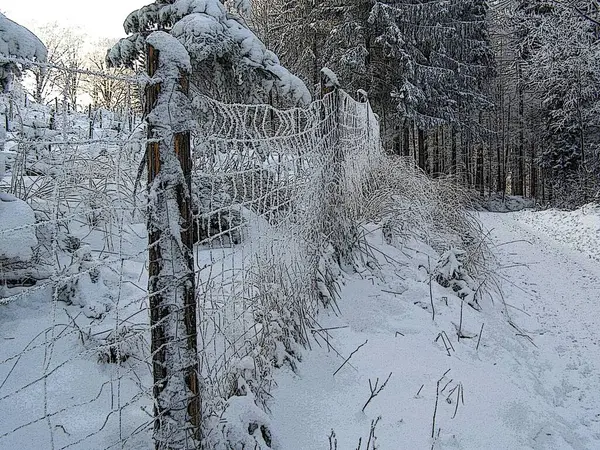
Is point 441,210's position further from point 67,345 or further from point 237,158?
point 67,345

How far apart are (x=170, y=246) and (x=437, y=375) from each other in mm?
1907

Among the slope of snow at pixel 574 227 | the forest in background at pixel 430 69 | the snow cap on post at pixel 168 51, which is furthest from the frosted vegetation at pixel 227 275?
the forest in background at pixel 430 69

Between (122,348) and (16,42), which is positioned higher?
(16,42)

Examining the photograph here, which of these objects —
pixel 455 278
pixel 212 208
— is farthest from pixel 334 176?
pixel 212 208

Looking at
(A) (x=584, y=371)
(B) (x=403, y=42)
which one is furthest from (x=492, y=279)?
(B) (x=403, y=42)

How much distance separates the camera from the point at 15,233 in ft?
8.19

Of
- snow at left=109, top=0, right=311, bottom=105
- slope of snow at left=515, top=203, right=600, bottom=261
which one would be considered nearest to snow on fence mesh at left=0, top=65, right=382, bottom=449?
snow at left=109, top=0, right=311, bottom=105

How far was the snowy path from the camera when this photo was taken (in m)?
2.39

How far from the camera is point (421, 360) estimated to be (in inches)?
121

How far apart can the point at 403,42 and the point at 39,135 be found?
1550cm

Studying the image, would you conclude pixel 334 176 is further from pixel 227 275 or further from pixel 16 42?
pixel 16 42

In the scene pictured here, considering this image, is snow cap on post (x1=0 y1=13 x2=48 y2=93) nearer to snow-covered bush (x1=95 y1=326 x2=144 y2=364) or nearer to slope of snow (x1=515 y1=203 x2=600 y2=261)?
snow-covered bush (x1=95 y1=326 x2=144 y2=364)

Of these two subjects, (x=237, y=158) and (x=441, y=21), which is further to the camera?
(x=441, y=21)

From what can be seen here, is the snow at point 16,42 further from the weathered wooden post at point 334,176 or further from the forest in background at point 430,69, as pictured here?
the forest in background at point 430,69
